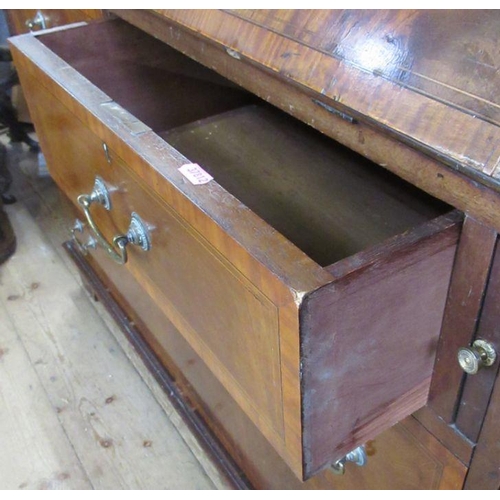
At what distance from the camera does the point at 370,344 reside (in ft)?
1.33

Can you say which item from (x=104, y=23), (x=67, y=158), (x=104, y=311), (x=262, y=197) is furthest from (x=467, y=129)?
(x=104, y=311)

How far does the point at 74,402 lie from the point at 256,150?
1.95 ft

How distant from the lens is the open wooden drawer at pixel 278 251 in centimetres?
37

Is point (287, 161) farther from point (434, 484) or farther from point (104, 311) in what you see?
point (104, 311)

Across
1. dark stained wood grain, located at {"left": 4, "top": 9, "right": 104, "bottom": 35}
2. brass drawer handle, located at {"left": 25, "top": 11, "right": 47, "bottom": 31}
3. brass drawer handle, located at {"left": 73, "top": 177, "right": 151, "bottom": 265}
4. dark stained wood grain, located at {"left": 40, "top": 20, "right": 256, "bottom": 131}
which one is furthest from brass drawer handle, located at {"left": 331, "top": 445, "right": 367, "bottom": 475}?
brass drawer handle, located at {"left": 25, "top": 11, "right": 47, "bottom": 31}

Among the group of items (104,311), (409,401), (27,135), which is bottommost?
(104,311)

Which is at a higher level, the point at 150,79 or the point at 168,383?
the point at 150,79

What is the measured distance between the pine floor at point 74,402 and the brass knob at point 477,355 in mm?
601

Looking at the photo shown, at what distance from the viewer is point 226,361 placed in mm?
492

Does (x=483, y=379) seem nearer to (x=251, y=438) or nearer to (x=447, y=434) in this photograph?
(x=447, y=434)

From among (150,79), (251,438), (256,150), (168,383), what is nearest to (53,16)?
(150,79)

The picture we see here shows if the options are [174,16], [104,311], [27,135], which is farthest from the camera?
[27,135]

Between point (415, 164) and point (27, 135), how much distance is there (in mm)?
1498

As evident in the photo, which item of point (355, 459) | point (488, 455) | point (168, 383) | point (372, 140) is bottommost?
point (168, 383)
